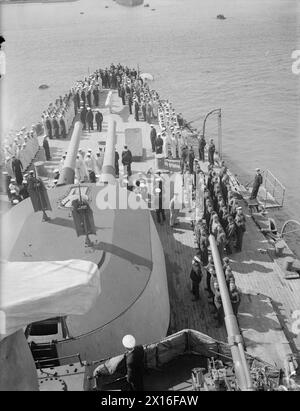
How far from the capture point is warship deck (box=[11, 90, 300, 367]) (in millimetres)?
8328

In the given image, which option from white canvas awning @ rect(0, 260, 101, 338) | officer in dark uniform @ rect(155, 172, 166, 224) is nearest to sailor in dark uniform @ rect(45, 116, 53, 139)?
officer in dark uniform @ rect(155, 172, 166, 224)

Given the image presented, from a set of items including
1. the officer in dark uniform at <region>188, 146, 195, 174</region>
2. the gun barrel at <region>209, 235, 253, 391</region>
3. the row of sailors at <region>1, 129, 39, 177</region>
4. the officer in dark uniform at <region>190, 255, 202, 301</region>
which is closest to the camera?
the gun barrel at <region>209, 235, 253, 391</region>

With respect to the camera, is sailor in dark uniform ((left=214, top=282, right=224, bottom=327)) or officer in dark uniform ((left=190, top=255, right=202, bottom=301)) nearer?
sailor in dark uniform ((left=214, top=282, right=224, bottom=327))

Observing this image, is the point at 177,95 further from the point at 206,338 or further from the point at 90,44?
the point at 90,44

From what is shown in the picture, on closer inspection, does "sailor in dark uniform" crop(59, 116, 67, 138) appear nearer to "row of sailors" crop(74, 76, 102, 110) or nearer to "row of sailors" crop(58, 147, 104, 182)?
"row of sailors" crop(74, 76, 102, 110)

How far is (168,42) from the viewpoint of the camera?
70688 mm

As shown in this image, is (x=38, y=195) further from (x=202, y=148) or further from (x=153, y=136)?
(x=202, y=148)

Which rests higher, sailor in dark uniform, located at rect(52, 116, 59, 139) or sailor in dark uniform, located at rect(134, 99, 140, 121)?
sailor in dark uniform, located at rect(134, 99, 140, 121)

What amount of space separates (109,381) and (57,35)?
8880 cm

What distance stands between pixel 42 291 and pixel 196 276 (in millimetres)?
5120

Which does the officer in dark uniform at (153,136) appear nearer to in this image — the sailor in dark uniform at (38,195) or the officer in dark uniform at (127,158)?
the officer in dark uniform at (127,158)

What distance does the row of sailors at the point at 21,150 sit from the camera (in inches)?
601

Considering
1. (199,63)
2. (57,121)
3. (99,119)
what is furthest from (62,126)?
(199,63)

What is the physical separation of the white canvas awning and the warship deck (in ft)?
14.3
